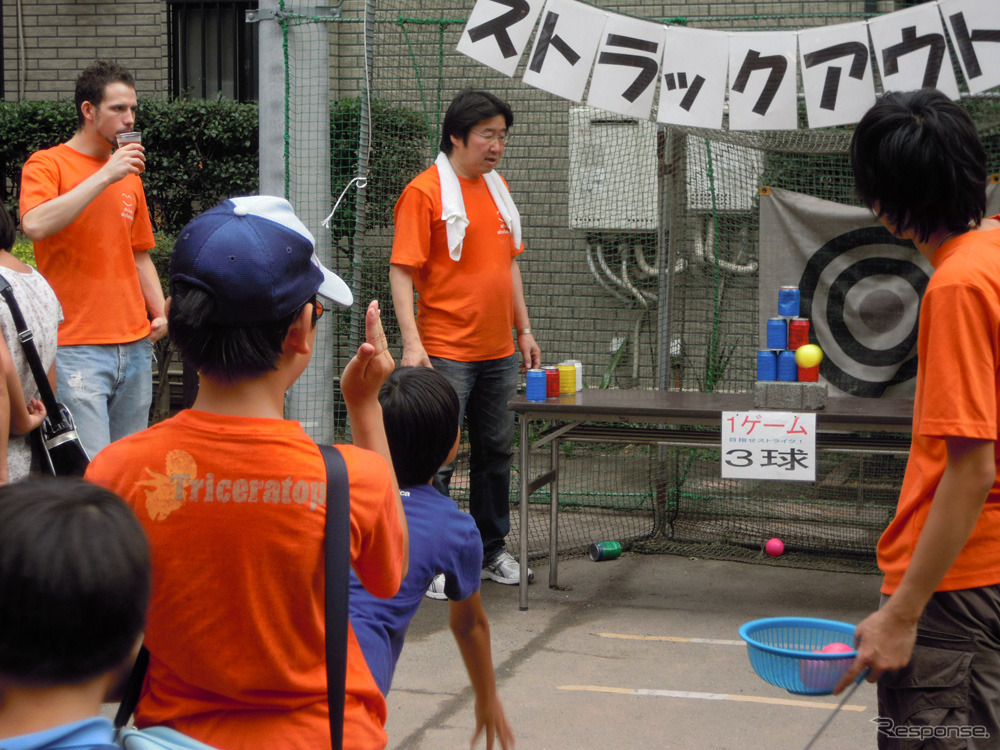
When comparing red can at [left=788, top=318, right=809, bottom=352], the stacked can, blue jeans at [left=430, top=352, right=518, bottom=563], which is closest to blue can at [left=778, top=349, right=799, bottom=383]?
the stacked can

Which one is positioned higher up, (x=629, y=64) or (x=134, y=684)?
(x=629, y=64)

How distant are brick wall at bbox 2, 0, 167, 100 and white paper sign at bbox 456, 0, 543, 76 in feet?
18.7

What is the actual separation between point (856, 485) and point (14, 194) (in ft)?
23.9

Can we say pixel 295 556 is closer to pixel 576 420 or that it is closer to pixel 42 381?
pixel 42 381

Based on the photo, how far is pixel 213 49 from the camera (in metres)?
10.1

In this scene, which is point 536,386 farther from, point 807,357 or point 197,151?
point 197,151

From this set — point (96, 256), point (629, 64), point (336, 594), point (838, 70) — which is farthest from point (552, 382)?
point (336, 594)

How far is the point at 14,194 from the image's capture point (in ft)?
30.4

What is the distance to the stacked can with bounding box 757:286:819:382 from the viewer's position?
4.76m

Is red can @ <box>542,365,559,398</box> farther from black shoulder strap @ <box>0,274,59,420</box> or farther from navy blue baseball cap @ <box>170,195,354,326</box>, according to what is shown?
navy blue baseball cap @ <box>170,195,354,326</box>

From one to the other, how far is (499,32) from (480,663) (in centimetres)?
353

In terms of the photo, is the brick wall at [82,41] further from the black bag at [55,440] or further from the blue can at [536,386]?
the black bag at [55,440]

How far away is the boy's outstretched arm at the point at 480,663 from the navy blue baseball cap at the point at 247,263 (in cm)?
97

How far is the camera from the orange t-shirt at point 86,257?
4297 millimetres
